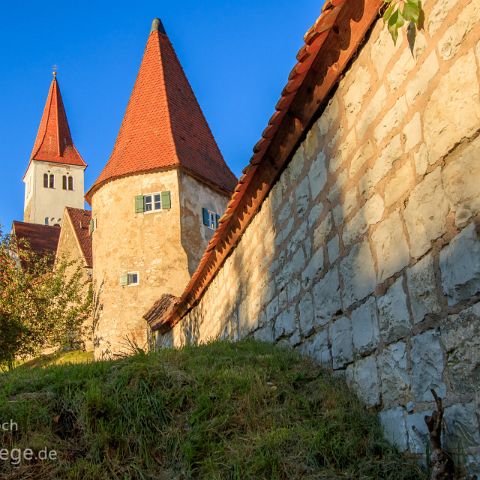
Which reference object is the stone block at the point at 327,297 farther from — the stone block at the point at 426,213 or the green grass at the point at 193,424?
the stone block at the point at 426,213

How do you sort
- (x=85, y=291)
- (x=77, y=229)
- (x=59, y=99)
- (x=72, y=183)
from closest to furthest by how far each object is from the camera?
1. (x=85, y=291)
2. (x=77, y=229)
3. (x=72, y=183)
4. (x=59, y=99)

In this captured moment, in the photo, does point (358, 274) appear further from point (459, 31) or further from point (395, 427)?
point (459, 31)

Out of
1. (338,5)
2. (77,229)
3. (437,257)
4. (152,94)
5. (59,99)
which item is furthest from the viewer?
(59,99)

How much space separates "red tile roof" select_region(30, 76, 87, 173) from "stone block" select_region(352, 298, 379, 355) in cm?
5478

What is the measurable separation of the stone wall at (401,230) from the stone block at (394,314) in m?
0.01

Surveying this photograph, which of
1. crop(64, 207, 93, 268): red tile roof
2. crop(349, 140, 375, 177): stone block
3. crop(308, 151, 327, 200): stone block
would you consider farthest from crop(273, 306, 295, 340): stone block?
crop(64, 207, 93, 268): red tile roof

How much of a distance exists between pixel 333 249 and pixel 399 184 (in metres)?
1.14

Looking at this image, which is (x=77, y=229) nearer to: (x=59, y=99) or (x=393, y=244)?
(x=393, y=244)

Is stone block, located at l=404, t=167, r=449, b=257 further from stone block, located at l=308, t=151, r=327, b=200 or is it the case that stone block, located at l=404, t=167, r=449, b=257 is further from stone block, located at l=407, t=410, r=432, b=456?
stone block, located at l=308, t=151, r=327, b=200

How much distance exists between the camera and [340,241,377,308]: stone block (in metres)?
3.94

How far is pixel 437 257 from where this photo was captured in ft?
10.3

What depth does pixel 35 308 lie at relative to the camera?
22312 millimetres

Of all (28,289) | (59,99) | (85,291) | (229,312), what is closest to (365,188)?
(229,312)

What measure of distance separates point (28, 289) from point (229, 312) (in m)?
16.2
